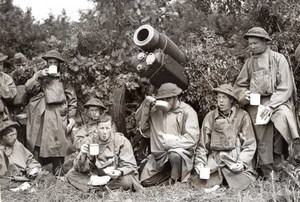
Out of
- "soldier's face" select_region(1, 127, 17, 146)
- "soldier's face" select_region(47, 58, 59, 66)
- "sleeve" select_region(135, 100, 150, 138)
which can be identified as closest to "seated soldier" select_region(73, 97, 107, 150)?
"sleeve" select_region(135, 100, 150, 138)

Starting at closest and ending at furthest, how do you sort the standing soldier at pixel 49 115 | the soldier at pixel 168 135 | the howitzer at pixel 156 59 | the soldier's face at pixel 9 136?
the soldier at pixel 168 135 → the howitzer at pixel 156 59 → the soldier's face at pixel 9 136 → the standing soldier at pixel 49 115

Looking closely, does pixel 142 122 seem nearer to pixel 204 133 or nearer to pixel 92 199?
pixel 204 133

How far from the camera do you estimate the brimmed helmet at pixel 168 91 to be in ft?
26.8

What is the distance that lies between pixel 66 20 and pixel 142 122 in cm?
1054

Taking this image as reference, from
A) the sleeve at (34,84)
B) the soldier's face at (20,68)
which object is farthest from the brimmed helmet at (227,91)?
the soldier's face at (20,68)

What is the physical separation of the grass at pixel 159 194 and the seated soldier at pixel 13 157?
1.18 ft

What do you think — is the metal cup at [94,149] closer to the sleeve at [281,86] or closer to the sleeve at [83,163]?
the sleeve at [83,163]

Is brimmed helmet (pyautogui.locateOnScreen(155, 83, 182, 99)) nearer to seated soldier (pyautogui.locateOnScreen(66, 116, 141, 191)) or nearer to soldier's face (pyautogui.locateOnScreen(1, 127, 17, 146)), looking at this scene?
seated soldier (pyautogui.locateOnScreen(66, 116, 141, 191))

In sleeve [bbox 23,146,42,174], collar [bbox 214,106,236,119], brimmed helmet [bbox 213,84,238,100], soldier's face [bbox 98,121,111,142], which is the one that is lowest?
sleeve [bbox 23,146,42,174]

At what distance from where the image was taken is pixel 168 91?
26.9 ft

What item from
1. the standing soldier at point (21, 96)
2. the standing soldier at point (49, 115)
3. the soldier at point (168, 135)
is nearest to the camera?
the soldier at point (168, 135)

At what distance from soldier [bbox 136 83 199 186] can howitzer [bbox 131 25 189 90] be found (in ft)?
0.72

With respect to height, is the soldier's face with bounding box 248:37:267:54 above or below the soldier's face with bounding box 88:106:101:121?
above

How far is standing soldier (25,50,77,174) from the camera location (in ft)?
29.1
